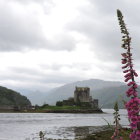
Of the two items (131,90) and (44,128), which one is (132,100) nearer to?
(131,90)

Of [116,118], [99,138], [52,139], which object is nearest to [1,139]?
[52,139]

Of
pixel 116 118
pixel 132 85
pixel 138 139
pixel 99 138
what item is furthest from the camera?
pixel 99 138

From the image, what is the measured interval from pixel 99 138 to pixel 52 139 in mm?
11248

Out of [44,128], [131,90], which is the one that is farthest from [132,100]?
[44,128]

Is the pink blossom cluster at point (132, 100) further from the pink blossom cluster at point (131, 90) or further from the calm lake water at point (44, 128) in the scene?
the calm lake water at point (44, 128)

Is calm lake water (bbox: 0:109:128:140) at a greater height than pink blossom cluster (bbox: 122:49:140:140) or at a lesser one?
lesser

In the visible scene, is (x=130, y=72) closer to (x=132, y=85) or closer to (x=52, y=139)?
(x=132, y=85)

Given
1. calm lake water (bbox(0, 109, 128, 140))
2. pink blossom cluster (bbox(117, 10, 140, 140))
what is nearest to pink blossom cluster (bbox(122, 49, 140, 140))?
pink blossom cluster (bbox(117, 10, 140, 140))

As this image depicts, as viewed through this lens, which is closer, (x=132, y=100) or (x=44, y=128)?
(x=132, y=100)

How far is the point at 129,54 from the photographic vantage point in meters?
6.77

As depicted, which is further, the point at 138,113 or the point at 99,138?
the point at 99,138

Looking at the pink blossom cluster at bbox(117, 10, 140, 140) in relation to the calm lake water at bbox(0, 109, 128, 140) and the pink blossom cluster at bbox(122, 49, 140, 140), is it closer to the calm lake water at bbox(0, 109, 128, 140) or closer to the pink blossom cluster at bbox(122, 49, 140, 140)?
the pink blossom cluster at bbox(122, 49, 140, 140)

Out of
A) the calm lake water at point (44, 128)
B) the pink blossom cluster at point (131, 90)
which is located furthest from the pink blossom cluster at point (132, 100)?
the calm lake water at point (44, 128)

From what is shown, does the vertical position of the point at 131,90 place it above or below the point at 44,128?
above
